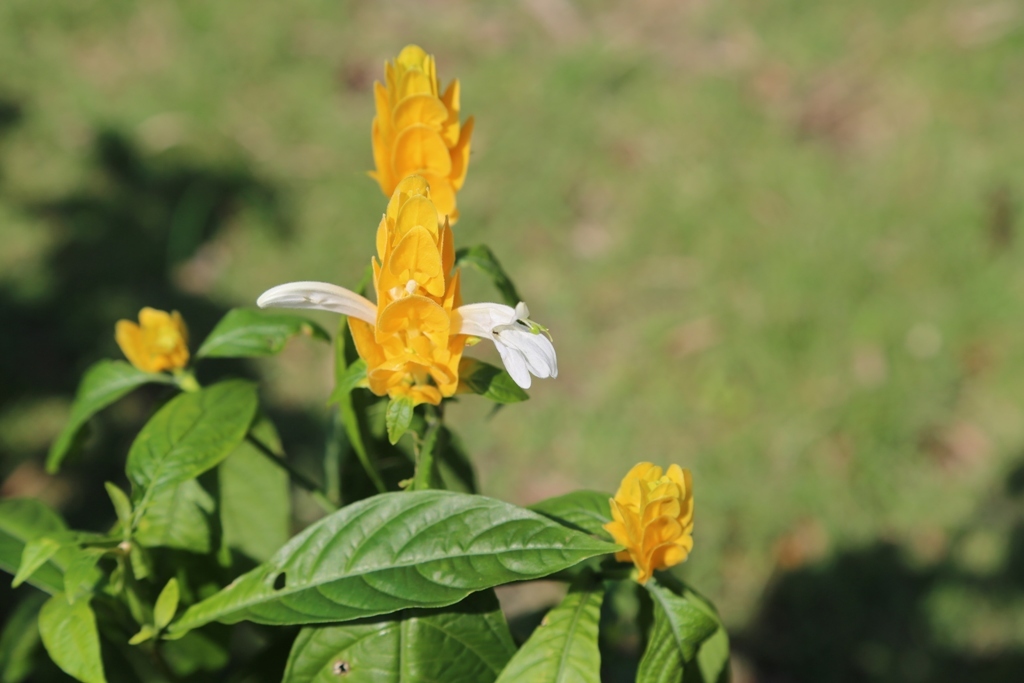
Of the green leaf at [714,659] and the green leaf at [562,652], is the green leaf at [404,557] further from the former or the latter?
the green leaf at [714,659]

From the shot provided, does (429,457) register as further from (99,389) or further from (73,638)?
(99,389)

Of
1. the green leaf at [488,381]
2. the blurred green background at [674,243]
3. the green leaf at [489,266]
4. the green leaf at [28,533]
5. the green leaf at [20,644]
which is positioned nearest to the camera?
the green leaf at [488,381]

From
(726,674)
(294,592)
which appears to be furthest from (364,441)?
(726,674)

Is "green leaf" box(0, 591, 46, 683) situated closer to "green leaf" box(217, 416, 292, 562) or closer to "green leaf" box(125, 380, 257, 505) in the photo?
"green leaf" box(217, 416, 292, 562)

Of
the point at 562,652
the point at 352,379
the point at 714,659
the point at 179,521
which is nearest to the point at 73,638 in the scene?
the point at 179,521

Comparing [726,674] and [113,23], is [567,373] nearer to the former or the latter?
[726,674]

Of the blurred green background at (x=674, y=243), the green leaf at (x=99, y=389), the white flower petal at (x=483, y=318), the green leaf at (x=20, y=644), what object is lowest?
the green leaf at (x=20, y=644)

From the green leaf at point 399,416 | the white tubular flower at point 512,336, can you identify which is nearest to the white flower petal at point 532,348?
the white tubular flower at point 512,336
